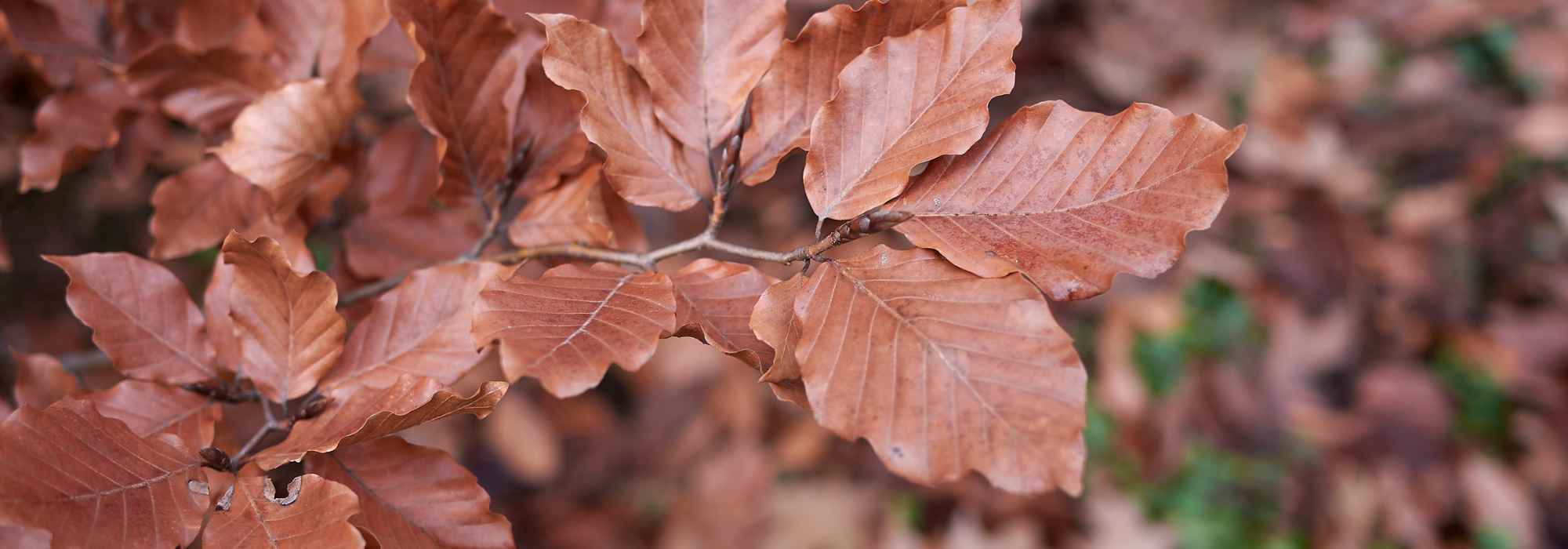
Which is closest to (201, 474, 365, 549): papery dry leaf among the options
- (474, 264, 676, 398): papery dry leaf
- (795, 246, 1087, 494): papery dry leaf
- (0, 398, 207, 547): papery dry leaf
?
(0, 398, 207, 547): papery dry leaf

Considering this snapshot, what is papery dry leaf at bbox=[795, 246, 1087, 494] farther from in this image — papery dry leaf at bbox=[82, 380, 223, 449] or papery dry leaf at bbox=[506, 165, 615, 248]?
papery dry leaf at bbox=[82, 380, 223, 449]

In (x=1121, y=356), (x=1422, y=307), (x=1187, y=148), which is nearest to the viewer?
(x=1187, y=148)

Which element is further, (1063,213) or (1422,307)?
(1422,307)

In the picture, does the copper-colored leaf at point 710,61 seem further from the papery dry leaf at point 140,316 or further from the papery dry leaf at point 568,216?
the papery dry leaf at point 140,316

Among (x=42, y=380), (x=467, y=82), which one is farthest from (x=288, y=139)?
(x=42, y=380)

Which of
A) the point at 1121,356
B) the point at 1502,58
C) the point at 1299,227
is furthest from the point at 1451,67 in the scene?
the point at 1121,356

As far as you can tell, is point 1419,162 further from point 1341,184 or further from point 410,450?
point 410,450
